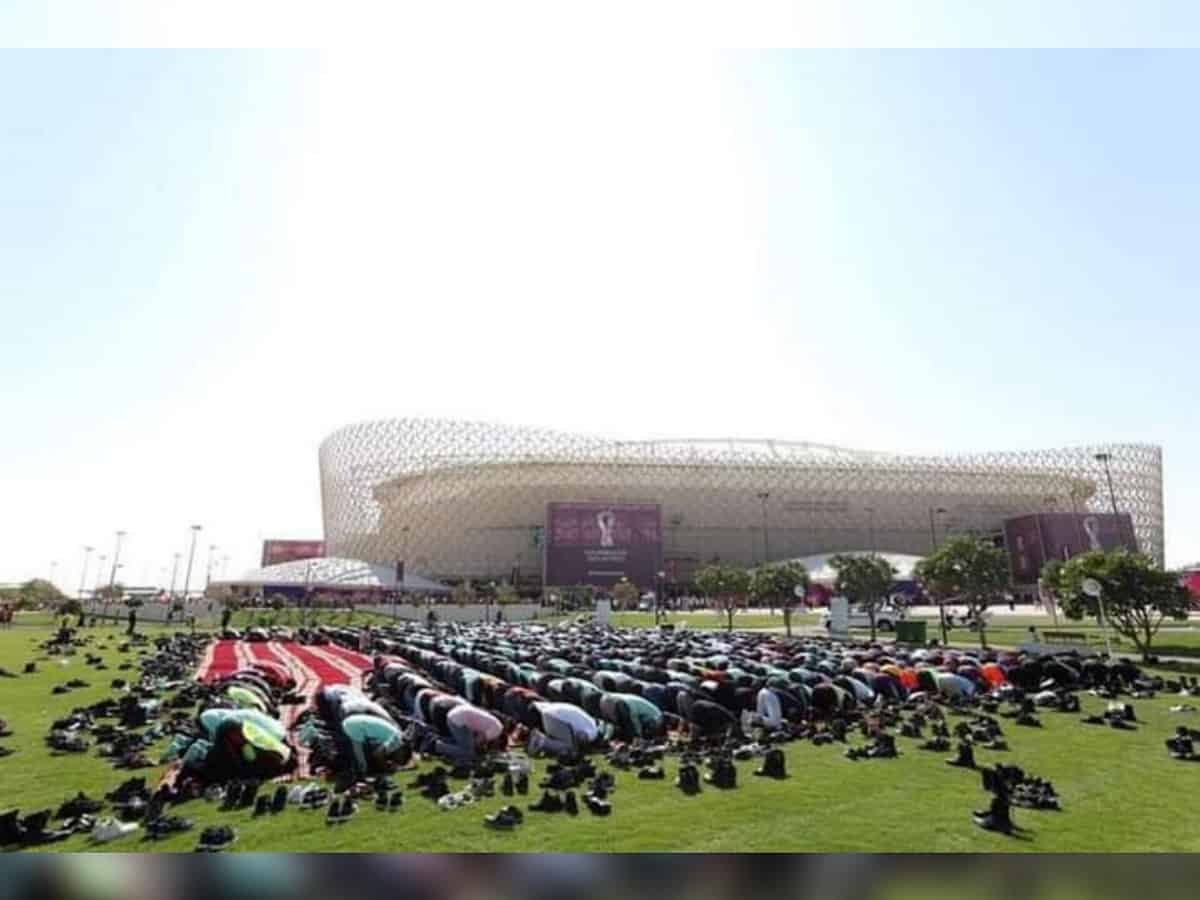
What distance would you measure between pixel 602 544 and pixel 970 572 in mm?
57514

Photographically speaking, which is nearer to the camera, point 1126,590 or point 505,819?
point 505,819

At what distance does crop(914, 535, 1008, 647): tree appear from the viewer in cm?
3956

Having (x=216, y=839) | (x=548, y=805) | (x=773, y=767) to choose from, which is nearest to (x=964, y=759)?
(x=773, y=767)

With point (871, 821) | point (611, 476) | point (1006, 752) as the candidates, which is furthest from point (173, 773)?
point (611, 476)

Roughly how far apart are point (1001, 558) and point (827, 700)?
2655cm

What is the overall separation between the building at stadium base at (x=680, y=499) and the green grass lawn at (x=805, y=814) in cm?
7976

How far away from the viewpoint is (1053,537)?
261 ft

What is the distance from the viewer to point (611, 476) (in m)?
111

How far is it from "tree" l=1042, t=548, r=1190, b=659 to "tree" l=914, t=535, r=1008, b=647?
6108mm

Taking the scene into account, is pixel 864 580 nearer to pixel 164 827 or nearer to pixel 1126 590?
pixel 1126 590

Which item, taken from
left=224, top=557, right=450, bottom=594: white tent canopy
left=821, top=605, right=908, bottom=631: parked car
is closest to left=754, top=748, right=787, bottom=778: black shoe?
left=821, top=605, right=908, bottom=631: parked car

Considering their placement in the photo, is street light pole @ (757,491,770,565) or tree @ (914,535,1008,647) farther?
street light pole @ (757,491,770,565)

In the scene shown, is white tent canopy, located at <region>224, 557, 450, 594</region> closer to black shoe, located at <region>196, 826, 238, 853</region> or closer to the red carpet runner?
the red carpet runner

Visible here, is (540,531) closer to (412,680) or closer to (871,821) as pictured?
(412,680)
